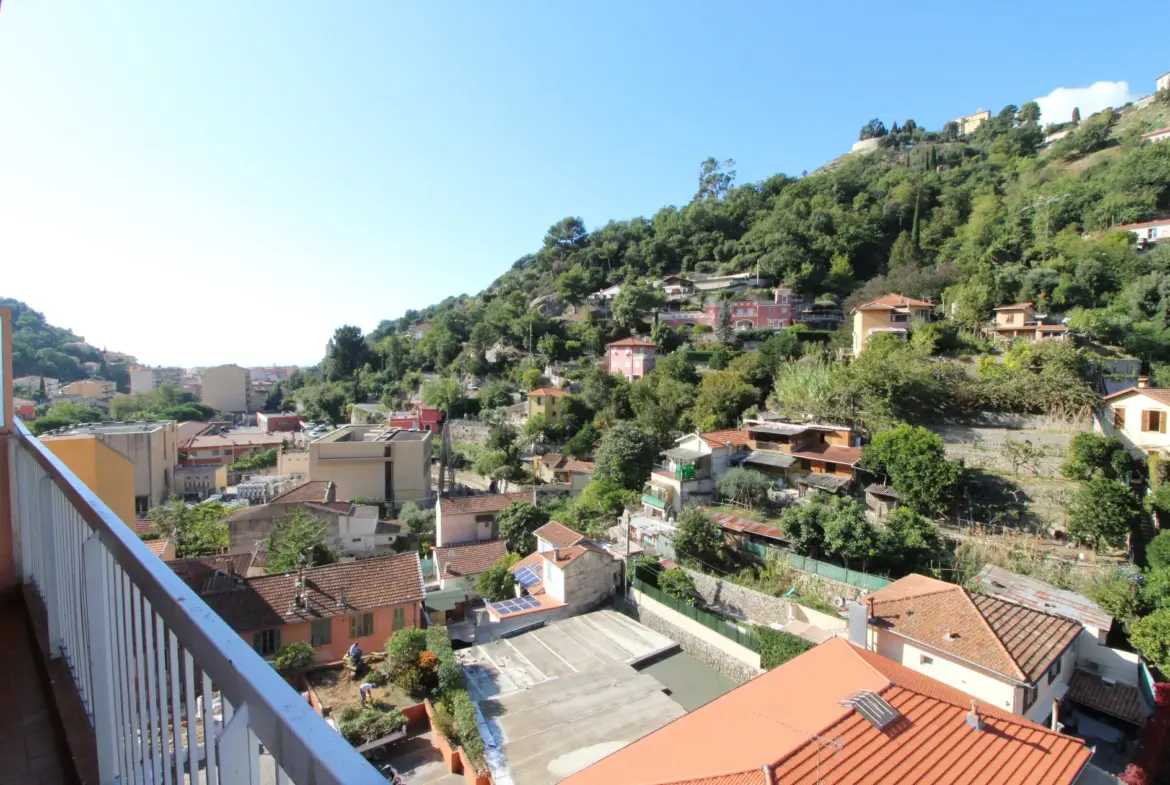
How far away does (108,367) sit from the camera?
5031 centimetres

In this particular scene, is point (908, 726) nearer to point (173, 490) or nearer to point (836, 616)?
point (836, 616)

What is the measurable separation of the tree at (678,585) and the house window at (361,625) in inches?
237

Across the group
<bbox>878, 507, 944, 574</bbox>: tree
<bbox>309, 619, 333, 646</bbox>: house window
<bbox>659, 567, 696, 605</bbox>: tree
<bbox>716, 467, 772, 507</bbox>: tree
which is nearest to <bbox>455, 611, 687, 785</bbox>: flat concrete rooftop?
<bbox>659, 567, 696, 605</bbox>: tree

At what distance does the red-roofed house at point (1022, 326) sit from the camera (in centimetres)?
1811

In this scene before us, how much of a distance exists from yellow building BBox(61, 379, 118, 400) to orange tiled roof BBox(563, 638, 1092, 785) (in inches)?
1957

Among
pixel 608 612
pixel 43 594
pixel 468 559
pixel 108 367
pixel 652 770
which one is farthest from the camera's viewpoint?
pixel 108 367

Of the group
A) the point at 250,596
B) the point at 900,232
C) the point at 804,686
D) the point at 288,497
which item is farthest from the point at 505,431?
the point at 900,232

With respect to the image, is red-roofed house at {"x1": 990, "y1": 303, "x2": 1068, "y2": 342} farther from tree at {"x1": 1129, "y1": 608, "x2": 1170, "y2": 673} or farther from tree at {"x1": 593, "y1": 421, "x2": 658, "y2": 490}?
tree at {"x1": 593, "y1": 421, "x2": 658, "y2": 490}

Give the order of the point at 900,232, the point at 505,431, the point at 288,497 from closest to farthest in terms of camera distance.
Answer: the point at 288,497 → the point at 505,431 → the point at 900,232

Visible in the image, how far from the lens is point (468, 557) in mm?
14984

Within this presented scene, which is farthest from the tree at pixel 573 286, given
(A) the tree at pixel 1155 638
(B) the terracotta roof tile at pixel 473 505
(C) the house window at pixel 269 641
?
(A) the tree at pixel 1155 638

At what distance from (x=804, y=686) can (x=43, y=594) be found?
764 centimetres

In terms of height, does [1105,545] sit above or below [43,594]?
below

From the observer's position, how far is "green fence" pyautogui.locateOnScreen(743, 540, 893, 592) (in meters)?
11.0
